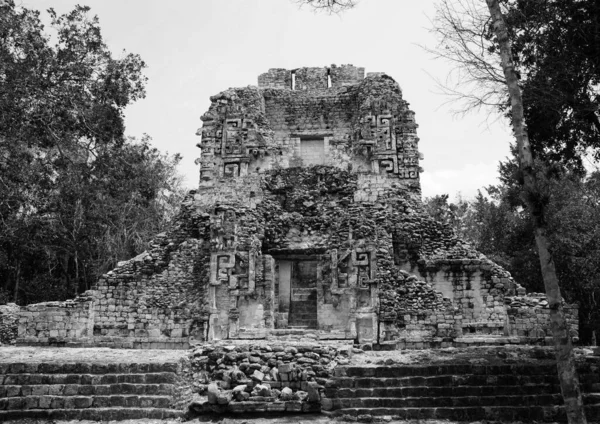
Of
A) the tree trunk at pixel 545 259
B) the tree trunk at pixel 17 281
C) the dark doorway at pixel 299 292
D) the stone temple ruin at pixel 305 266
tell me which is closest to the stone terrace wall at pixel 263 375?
the stone temple ruin at pixel 305 266

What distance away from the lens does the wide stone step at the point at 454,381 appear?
862cm

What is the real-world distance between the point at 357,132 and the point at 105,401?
36.6 ft

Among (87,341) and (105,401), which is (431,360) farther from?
(87,341)

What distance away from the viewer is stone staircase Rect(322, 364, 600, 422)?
802 cm

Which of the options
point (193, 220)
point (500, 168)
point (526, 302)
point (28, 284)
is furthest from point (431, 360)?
point (28, 284)

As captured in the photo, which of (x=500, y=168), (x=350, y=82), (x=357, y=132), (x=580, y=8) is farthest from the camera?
(x=500, y=168)

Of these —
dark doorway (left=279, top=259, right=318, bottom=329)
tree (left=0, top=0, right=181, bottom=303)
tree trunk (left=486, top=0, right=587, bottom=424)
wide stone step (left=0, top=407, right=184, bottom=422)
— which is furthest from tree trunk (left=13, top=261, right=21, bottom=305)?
tree trunk (left=486, top=0, right=587, bottom=424)

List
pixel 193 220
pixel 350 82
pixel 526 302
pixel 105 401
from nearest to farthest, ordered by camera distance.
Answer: pixel 105 401 < pixel 526 302 < pixel 193 220 < pixel 350 82

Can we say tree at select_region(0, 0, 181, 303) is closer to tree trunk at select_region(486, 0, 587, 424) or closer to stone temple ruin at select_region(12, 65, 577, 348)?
stone temple ruin at select_region(12, 65, 577, 348)

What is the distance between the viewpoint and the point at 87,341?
44.1 ft

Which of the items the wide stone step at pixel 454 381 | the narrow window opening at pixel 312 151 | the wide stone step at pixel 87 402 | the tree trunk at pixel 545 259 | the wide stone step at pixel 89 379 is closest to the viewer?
the tree trunk at pixel 545 259

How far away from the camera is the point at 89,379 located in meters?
8.83

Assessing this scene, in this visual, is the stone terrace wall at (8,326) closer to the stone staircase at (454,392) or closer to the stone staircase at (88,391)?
the stone staircase at (88,391)

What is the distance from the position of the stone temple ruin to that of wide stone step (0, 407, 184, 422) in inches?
197
